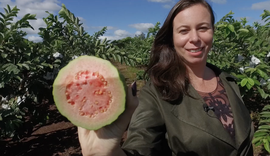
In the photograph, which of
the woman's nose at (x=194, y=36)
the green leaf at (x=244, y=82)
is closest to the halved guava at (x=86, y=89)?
the woman's nose at (x=194, y=36)

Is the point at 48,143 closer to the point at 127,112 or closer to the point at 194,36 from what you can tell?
the point at 194,36

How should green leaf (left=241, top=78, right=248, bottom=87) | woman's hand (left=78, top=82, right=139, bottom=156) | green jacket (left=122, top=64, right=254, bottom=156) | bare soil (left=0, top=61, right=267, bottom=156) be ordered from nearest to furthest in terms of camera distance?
woman's hand (left=78, top=82, right=139, bottom=156) < green jacket (left=122, top=64, right=254, bottom=156) < green leaf (left=241, top=78, right=248, bottom=87) < bare soil (left=0, top=61, right=267, bottom=156)

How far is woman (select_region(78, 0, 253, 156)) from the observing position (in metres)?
1.07

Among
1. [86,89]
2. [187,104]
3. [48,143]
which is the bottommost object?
[48,143]

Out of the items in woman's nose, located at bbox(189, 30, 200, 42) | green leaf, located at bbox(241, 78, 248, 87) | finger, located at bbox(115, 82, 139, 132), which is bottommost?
green leaf, located at bbox(241, 78, 248, 87)

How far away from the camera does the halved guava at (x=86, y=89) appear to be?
72 centimetres

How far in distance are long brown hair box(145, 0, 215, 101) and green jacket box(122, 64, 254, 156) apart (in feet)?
0.17

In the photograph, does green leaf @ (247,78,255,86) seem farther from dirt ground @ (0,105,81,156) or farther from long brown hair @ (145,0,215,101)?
dirt ground @ (0,105,81,156)

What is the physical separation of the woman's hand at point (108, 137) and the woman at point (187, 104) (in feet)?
0.83

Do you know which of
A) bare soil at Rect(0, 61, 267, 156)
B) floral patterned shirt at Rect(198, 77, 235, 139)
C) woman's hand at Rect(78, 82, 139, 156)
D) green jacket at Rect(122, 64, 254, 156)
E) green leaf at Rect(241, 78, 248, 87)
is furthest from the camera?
bare soil at Rect(0, 61, 267, 156)

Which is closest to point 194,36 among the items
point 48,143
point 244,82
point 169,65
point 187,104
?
point 169,65

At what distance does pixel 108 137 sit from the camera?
2.24 feet

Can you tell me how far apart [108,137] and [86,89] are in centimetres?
17

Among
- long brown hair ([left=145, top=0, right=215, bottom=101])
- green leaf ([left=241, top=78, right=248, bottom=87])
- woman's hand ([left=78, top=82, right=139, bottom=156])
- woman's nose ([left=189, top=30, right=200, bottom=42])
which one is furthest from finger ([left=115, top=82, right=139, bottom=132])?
green leaf ([left=241, top=78, right=248, bottom=87])
